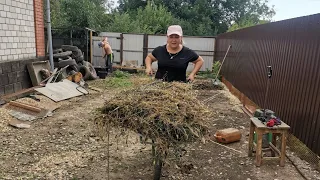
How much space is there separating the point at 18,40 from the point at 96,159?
4809mm

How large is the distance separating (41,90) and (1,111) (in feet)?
5.51

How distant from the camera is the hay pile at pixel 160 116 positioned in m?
2.37

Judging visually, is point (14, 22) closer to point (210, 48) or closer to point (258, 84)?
point (258, 84)

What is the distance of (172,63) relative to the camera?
3.68 m

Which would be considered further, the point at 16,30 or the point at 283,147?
the point at 16,30

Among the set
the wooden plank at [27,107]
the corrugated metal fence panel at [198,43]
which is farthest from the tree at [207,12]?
the wooden plank at [27,107]

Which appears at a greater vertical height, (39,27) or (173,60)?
(39,27)

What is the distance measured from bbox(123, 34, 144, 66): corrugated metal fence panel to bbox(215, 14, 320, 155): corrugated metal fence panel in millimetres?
8058

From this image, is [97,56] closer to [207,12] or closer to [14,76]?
[14,76]

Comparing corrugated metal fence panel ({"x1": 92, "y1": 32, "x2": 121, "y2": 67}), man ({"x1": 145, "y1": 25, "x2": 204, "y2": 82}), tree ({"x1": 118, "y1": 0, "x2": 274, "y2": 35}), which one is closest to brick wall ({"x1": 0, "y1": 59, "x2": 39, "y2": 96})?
man ({"x1": 145, "y1": 25, "x2": 204, "y2": 82})

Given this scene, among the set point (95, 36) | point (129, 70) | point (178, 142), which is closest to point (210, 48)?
point (129, 70)

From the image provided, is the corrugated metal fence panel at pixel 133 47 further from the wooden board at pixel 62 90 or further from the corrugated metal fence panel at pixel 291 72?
the corrugated metal fence panel at pixel 291 72

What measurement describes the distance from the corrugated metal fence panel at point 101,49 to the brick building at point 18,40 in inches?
233

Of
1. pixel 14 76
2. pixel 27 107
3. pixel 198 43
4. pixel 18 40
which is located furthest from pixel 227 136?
pixel 198 43
